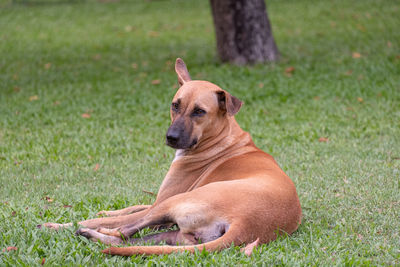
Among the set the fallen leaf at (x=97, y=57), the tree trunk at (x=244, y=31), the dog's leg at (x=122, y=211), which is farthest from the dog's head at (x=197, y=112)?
the fallen leaf at (x=97, y=57)

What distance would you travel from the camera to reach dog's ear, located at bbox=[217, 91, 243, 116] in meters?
5.07

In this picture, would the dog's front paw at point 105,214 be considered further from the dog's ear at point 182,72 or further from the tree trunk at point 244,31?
the tree trunk at point 244,31

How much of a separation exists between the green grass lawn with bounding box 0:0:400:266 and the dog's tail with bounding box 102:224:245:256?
7 centimetres

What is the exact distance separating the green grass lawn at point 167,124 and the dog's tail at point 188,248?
0.07 metres

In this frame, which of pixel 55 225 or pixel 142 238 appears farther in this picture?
pixel 55 225

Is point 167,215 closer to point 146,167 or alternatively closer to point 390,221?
point 390,221

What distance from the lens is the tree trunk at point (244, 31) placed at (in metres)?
12.2

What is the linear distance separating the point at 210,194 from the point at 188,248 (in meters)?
0.47

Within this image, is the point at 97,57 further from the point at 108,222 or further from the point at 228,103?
the point at 108,222

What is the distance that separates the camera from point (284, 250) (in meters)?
4.38

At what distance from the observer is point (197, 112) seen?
5.10 m

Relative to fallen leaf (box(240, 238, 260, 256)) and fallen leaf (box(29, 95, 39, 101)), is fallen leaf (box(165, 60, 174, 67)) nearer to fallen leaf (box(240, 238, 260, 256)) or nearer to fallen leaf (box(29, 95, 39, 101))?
fallen leaf (box(29, 95, 39, 101))

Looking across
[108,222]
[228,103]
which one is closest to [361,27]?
[228,103]

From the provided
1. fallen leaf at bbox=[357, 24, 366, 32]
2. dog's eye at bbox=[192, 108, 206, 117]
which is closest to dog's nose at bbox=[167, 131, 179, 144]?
dog's eye at bbox=[192, 108, 206, 117]
